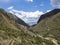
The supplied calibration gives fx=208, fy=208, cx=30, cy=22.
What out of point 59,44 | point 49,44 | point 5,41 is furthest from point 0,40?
point 59,44

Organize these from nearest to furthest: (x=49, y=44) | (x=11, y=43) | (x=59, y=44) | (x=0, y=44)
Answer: (x=0, y=44), (x=11, y=43), (x=49, y=44), (x=59, y=44)

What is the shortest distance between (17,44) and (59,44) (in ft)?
367

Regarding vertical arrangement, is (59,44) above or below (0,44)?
above

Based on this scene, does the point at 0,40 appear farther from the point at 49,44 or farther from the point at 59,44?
the point at 59,44

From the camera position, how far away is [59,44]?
18962cm

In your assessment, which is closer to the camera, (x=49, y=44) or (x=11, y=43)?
(x=11, y=43)

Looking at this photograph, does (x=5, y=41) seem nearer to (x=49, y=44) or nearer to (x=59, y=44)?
(x=49, y=44)

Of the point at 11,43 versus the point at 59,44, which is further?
the point at 59,44

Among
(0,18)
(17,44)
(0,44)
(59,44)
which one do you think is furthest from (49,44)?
(0,44)

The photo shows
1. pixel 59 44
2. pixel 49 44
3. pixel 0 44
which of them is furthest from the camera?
pixel 59 44

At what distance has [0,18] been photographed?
166m

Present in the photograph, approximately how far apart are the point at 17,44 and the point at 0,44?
11806 mm

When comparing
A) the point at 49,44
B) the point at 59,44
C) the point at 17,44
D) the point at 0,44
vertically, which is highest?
the point at 59,44

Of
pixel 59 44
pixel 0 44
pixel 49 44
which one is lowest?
pixel 0 44
